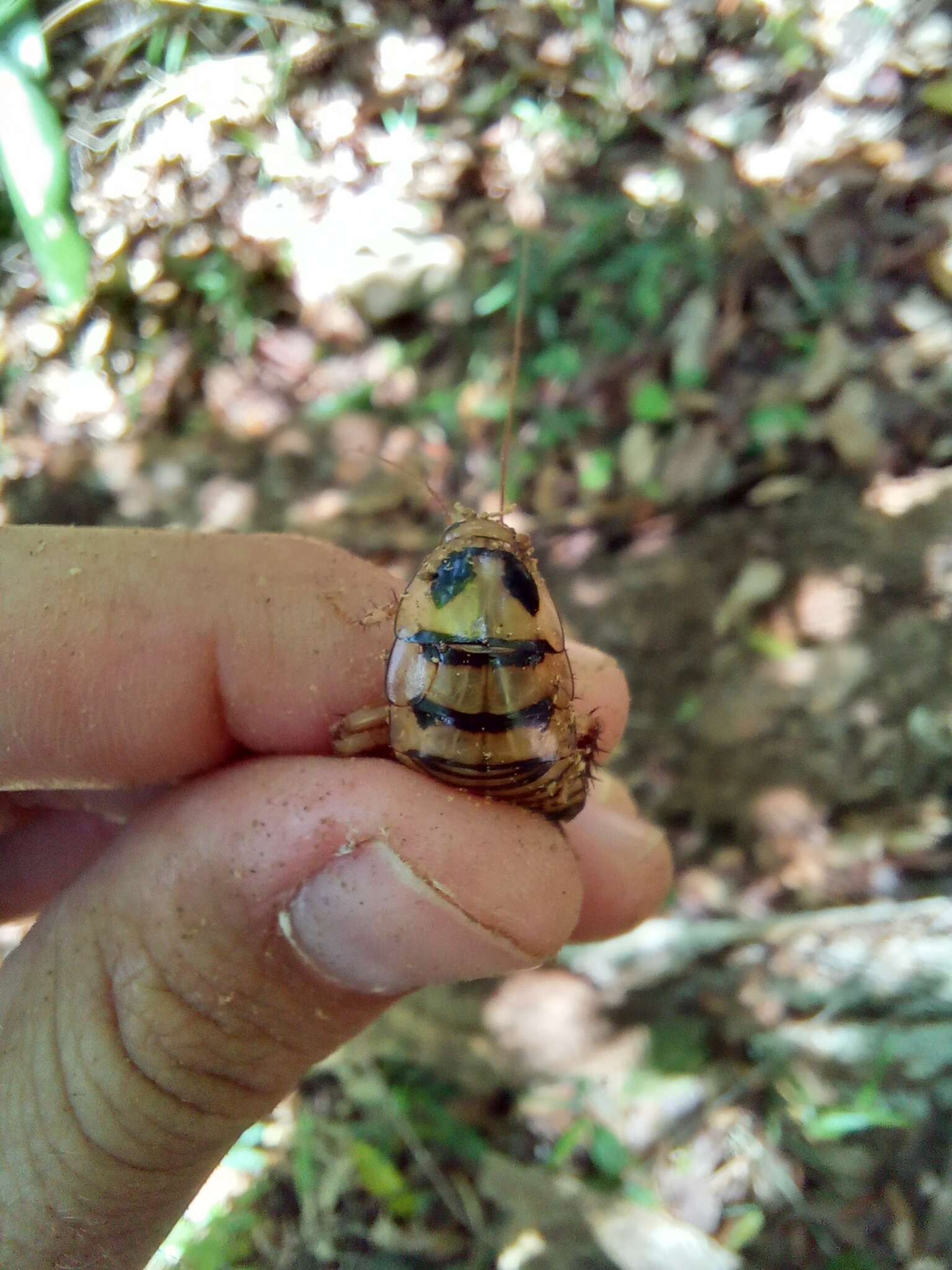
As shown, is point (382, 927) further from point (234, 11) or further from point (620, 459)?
point (234, 11)

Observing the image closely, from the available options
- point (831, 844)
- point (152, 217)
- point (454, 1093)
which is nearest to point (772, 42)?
point (152, 217)

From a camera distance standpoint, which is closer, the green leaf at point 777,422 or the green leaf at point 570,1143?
the green leaf at point 570,1143

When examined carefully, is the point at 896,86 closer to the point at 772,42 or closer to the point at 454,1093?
the point at 772,42

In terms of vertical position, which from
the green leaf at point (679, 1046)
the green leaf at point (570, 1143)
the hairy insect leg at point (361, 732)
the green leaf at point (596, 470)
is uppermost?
the green leaf at point (596, 470)

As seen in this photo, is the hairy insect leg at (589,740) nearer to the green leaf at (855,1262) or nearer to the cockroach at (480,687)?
the cockroach at (480,687)

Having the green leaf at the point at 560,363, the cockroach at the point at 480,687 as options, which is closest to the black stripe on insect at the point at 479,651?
the cockroach at the point at 480,687

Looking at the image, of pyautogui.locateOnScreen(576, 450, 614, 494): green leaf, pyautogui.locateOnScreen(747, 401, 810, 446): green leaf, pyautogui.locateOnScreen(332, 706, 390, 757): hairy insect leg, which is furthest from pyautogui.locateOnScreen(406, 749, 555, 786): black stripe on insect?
pyautogui.locateOnScreen(747, 401, 810, 446): green leaf

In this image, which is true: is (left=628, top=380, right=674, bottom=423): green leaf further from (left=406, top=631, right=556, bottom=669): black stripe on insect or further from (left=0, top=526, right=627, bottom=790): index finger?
(left=406, top=631, right=556, bottom=669): black stripe on insect
